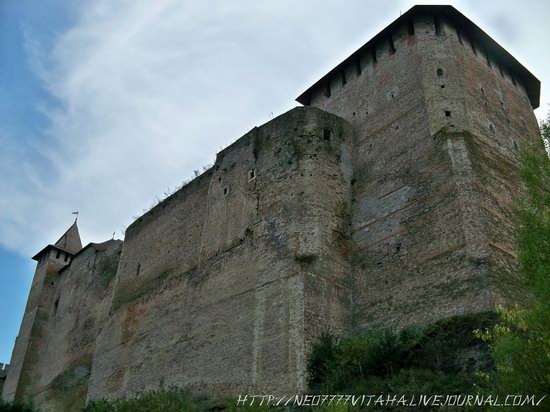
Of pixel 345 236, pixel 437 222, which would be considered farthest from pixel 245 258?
pixel 437 222

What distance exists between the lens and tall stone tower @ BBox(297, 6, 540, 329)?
41.9ft

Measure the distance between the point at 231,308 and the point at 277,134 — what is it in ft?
17.3

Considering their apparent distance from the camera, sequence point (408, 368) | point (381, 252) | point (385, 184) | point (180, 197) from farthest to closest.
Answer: point (180, 197) < point (385, 184) < point (381, 252) < point (408, 368)

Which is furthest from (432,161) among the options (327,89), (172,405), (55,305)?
(55,305)

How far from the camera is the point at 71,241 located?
3362 centimetres

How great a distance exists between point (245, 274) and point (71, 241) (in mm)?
21290

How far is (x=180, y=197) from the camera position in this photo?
2061 centimetres

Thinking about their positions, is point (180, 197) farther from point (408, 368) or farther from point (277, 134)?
point (408, 368)

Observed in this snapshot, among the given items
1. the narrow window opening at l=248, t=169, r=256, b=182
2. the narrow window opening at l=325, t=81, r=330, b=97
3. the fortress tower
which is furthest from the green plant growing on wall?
the narrow window opening at l=325, t=81, r=330, b=97

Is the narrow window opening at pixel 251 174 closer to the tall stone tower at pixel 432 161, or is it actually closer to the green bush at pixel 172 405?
the tall stone tower at pixel 432 161

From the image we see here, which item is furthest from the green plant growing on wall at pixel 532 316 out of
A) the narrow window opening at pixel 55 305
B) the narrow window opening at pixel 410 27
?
the narrow window opening at pixel 55 305

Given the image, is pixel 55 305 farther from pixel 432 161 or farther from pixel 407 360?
pixel 407 360

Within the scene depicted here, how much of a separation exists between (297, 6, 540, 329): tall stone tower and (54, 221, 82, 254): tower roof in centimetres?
1954

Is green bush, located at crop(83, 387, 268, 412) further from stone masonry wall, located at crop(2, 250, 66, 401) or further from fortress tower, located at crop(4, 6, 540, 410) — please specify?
stone masonry wall, located at crop(2, 250, 66, 401)
